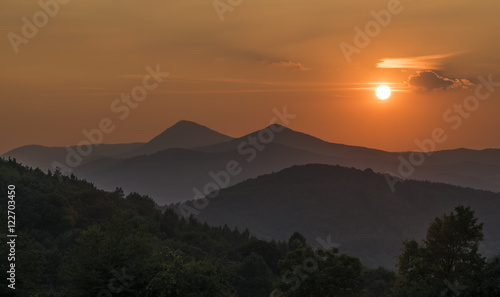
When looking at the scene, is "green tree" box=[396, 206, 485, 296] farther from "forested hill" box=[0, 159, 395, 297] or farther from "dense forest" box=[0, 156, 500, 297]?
"forested hill" box=[0, 159, 395, 297]

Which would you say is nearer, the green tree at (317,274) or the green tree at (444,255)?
the green tree at (317,274)

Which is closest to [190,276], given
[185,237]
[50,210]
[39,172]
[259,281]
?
[259,281]

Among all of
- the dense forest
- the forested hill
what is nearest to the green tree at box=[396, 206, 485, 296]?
the dense forest

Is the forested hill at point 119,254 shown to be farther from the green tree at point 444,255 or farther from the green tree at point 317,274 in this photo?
the green tree at point 444,255

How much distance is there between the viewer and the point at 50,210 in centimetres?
13012

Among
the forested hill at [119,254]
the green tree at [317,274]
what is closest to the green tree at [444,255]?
the forested hill at [119,254]

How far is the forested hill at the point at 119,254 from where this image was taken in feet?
155

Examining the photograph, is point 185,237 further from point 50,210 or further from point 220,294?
point 220,294

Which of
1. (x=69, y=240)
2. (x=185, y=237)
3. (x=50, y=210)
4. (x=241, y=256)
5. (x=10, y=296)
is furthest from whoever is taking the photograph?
(x=185, y=237)

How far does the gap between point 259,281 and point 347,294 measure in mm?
63479

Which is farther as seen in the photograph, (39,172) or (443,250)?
(39,172)

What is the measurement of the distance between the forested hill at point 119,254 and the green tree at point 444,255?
451 centimetres

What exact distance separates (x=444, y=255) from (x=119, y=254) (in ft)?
99.5

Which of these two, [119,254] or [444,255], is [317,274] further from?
[119,254]
